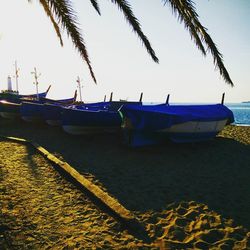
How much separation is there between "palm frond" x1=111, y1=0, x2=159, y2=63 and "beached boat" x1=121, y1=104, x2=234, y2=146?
517cm

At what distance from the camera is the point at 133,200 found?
17.1ft

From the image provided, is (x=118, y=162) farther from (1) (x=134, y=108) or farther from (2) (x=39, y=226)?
(2) (x=39, y=226)

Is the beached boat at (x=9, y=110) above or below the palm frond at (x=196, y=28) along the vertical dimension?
below

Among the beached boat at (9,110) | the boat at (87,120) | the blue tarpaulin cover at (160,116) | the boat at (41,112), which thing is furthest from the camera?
the beached boat at (9,110)

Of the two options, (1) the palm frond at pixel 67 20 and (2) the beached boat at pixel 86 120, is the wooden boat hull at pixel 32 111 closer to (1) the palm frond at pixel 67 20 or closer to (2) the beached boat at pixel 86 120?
(2) the beached boat at pixel 86 120

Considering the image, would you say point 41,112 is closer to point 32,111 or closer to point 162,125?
point 32,111

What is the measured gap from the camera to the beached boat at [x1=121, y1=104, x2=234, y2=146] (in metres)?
10.1

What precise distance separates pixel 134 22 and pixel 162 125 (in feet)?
19.7

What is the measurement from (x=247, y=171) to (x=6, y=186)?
6898mm

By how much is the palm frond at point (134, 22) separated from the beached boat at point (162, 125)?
5168 millimetres

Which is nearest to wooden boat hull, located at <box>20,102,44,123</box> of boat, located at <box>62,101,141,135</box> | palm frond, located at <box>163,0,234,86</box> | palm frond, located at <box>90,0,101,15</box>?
boat, located at <box>62,101,141,135</box>

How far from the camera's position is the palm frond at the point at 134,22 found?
4.27 m

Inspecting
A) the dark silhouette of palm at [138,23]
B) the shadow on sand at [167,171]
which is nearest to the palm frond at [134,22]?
the dark silhouette of palm at [138,23]

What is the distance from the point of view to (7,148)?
1016 centimetres
